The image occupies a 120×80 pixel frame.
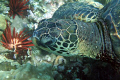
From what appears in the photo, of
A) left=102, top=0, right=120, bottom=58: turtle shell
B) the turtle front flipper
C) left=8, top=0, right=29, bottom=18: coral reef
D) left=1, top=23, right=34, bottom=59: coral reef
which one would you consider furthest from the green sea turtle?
left=8, top=0, right=29, bottom=18: coral reef

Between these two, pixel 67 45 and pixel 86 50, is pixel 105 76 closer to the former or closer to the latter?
pixel 86 50

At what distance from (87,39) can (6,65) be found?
1752mm

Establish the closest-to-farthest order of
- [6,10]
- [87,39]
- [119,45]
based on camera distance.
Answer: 1. [119,45]
2. [87,39]
3. [6,10]

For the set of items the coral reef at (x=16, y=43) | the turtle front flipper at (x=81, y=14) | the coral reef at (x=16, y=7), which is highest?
the coral reef at (x=16, y=7)

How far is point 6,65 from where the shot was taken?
71.7 inches

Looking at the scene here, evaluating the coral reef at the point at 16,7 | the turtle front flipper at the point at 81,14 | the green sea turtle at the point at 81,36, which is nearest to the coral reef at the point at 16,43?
the green sea turtle at the point at 81,36

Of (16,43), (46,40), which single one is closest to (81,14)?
(46,40)

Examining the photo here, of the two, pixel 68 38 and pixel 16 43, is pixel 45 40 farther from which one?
pixel 16 43

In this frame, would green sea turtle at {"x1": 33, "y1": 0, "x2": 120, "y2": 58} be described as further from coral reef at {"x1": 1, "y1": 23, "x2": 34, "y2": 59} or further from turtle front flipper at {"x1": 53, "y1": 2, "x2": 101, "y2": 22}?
coral reef at {"x1": 1, "y1": 23, "x2": 34, "y2": 59}

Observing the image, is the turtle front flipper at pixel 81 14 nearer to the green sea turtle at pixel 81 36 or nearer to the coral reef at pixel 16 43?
the green sea turtle at pixel 81 36

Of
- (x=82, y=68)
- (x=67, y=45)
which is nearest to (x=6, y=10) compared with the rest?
(x=67, y=45)

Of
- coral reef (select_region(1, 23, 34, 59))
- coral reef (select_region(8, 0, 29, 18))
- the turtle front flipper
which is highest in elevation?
coral reef (select_region(8, 0, 29, 18))

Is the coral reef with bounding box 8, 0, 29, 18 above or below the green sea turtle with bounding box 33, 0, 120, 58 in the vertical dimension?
above

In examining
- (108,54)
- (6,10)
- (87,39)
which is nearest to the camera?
(108,54)
